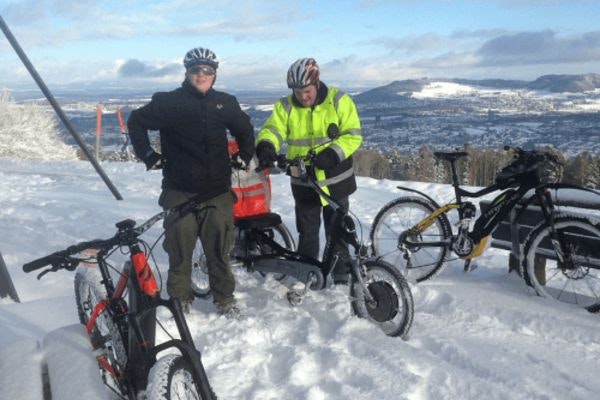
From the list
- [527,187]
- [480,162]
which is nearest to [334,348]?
[527,187]

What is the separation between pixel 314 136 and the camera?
4914mm

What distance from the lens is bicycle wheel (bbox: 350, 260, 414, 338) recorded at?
415 centimetres

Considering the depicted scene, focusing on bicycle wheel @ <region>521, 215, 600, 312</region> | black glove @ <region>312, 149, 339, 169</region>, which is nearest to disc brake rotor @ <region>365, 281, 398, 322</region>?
black glove @ <region>312, 149, 339, 169</region>

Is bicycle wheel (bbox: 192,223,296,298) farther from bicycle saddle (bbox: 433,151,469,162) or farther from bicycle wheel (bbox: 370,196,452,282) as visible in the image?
bicycle saddle (bbox: 433,151,469,162)

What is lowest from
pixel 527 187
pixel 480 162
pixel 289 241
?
pixel 480 162

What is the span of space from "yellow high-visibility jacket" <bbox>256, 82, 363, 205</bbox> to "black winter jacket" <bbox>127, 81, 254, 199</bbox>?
51 cm

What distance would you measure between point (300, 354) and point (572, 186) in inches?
110

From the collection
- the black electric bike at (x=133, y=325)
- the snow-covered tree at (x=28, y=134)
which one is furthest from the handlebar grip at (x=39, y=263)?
the snow-covered tree at (x=28, y=134)

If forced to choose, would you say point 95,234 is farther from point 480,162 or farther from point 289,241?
point 480,162

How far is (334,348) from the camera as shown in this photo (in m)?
4.05

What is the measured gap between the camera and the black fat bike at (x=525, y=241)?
4523 millimetres

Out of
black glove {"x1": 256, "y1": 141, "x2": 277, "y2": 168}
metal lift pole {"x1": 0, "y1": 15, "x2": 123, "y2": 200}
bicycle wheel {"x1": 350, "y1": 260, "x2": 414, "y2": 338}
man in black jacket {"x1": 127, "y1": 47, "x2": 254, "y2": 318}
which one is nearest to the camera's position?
bicycle wheel {"x1": 350, "y1": 260, "x2": 414, "y2": 338}

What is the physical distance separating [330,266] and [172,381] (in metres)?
2.37

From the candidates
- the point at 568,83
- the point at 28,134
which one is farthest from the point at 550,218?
the point at 568,83
